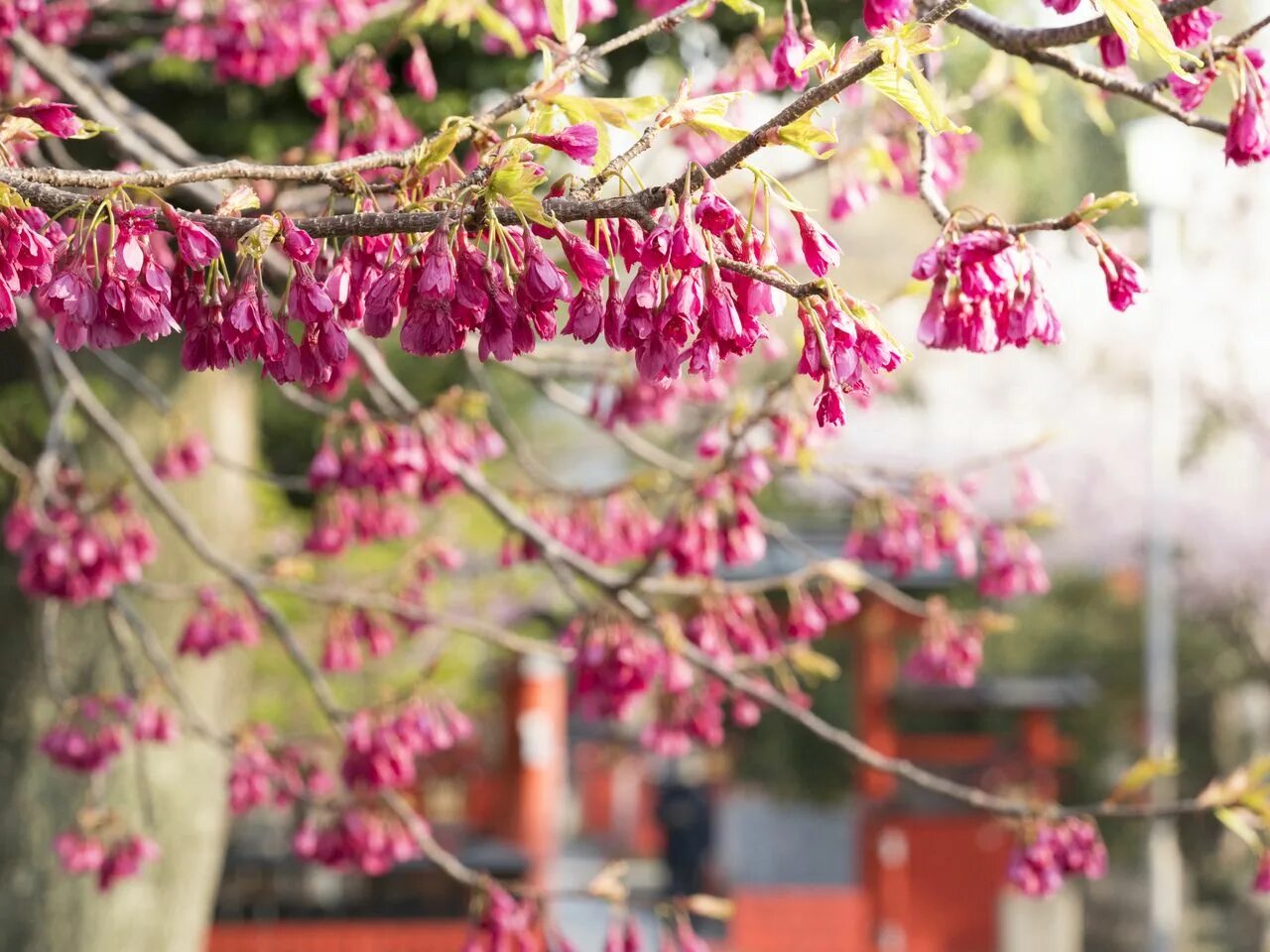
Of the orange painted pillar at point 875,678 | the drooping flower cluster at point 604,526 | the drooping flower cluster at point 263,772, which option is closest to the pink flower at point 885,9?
the drooping flower cluster at point 604,526

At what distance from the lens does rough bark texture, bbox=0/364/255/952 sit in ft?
17.7

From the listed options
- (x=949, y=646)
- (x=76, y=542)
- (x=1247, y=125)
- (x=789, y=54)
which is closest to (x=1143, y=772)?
(x=949, y=646)

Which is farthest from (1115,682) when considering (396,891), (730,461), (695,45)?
(730,461)

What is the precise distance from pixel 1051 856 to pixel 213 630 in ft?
7.99

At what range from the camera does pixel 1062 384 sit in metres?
21.3

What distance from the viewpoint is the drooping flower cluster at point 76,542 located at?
367 centimetres

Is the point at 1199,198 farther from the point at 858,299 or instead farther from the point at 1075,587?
the point at 858,299

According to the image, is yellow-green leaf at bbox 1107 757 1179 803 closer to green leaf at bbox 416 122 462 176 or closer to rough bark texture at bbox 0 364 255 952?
green leaf at bbox 416 122 462 176

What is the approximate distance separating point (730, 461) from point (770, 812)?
40.1ft

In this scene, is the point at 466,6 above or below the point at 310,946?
above

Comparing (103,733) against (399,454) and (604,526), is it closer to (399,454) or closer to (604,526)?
(399,454)

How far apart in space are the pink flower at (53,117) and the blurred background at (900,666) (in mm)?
2699

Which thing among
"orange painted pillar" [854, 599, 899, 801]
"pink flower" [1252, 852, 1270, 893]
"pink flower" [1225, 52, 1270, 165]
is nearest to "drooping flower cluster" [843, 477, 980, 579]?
"pink flower" [1252, 852, 1270, 893]

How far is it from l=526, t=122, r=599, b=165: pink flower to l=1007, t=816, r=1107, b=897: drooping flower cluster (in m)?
1.99
